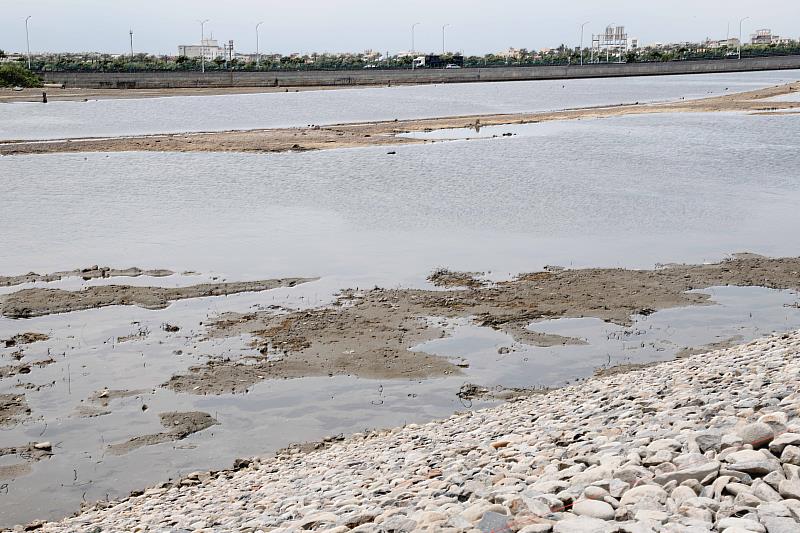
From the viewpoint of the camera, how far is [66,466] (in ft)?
47.1

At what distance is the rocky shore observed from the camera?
7434 mm

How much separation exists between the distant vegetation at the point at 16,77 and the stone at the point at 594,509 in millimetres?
159391

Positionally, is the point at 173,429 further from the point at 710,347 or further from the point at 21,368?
the point at 710,347

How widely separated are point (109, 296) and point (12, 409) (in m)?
7.80

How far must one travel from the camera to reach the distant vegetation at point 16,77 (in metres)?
150

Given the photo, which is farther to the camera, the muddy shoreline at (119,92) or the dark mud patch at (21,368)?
the muddy shoreline at (119,92)

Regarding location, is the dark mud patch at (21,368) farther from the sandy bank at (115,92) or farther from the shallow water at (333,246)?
the sandy bank at (115,92)

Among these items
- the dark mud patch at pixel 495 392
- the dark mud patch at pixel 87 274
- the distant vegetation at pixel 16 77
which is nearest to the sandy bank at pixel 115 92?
the distant vegetation at pixel 16 77

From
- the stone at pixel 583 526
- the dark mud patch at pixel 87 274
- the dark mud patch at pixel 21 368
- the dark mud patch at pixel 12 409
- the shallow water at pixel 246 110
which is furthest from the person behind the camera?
the shallow water at pixel 246 110

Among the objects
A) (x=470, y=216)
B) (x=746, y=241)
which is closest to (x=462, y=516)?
(x=746, y=241)

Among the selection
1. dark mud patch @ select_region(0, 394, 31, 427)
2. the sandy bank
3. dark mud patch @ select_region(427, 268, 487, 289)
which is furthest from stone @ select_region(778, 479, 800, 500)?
the sandy bank

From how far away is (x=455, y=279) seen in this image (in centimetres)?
2553

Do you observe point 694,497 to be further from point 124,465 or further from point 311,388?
point 311,388

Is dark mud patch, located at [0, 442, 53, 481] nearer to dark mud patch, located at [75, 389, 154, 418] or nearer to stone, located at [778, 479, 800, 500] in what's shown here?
dark mud patch, located at [75, 389, 154, 418]
